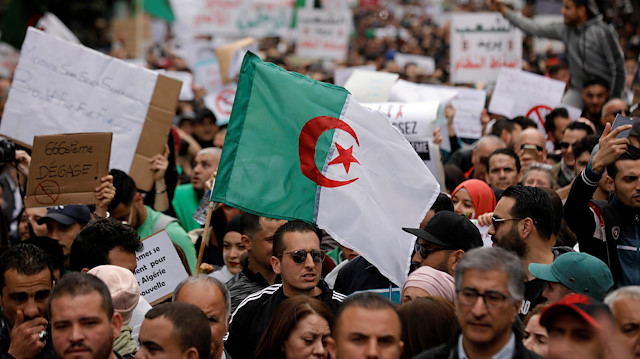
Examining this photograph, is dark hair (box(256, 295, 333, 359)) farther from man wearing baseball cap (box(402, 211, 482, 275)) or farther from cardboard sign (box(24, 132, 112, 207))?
cardboard sign (box(24, 132, 112, 207))

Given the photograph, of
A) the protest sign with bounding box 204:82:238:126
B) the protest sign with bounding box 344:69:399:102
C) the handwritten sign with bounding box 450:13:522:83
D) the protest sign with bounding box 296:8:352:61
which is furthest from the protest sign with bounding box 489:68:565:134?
the protest sign with bounding box 296:8:352:61

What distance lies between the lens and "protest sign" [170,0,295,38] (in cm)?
1614

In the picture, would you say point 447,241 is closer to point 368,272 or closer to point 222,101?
point 368,272

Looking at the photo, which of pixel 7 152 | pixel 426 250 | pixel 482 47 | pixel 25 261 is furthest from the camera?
pixel 482 47

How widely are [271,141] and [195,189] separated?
273 centimetres

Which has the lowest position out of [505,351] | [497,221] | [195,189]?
[195,189]

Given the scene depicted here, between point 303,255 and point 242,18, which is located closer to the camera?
point 303,255

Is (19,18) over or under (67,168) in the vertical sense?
under

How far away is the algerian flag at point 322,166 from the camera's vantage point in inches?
247

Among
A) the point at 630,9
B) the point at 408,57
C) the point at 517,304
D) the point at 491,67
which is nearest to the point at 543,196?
the point at 517,304

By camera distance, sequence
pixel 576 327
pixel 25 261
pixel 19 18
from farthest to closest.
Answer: pixel 19 18 < pixel 25 261 < pixel 576 327

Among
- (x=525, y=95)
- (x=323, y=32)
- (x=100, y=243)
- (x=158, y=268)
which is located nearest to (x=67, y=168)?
(x=158, y=268)

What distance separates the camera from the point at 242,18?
16344 mm

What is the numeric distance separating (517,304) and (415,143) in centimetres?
454
